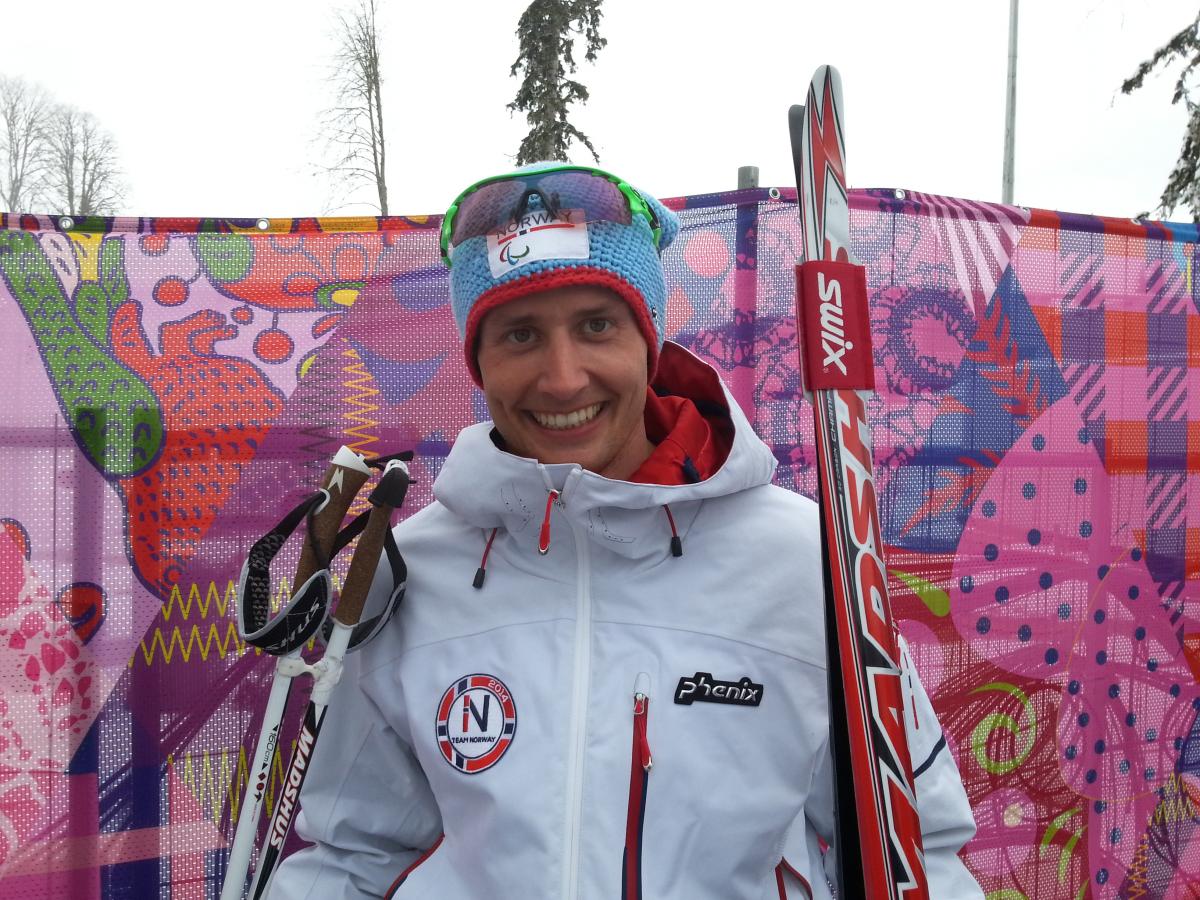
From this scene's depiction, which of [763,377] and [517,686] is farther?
[763,377]

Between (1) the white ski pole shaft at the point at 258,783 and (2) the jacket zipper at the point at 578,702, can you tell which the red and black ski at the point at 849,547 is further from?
(1) the white ski pole shaft at the point at 258,783

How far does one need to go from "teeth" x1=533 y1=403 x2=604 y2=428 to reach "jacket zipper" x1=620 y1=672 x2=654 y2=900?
0.37 meters

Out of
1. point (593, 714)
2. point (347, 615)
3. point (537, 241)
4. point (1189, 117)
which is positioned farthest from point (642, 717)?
point (1189, 117)

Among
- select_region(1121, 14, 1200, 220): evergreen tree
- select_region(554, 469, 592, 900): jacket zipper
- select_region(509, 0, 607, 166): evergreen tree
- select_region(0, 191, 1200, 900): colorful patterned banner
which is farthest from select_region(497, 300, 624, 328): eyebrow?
select_region(509, 0, 607, 166): evergreen tree

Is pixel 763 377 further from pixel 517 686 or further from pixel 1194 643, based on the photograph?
pixel 1194 643

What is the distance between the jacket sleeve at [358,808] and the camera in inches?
52.2

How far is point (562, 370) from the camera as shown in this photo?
1.24 meters

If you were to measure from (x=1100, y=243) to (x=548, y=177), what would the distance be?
6.47 feet

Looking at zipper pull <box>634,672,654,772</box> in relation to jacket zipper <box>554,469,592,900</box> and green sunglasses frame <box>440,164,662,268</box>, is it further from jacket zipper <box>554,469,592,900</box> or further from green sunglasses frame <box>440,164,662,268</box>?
green sunglasses frame <box>440,164,662,268</box>

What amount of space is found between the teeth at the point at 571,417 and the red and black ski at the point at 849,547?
310 mm

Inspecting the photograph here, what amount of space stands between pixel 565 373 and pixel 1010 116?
14.6 m

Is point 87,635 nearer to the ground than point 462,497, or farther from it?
nearer to the ground

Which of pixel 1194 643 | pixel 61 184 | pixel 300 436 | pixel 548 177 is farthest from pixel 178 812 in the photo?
pixel 61 184

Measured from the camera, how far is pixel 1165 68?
7.72 metres
